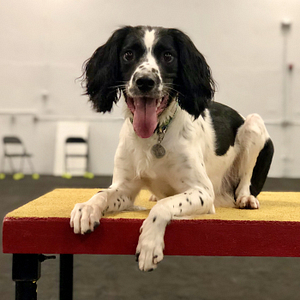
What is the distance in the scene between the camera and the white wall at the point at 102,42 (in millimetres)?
9672

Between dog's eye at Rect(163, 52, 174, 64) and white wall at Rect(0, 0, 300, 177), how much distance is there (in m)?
7.84

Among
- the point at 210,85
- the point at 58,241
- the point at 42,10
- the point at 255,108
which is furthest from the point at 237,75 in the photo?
the point at 58,241

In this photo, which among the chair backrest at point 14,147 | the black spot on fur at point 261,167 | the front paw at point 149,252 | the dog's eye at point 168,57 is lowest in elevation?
the chair backrest at point 14,147

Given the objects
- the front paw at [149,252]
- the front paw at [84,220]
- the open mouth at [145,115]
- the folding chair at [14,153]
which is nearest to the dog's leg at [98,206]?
the front paw at [84,220]

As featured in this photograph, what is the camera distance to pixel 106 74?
6.30ft

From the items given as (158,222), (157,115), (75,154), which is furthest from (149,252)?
(75,154)

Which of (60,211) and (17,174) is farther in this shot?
(17,174)

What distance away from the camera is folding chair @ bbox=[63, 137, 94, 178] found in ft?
32.0

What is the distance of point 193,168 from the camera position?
1925mm

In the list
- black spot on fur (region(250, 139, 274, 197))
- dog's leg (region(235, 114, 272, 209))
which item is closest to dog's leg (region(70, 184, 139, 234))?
dog's leg (region(235, 114, 272, 209))

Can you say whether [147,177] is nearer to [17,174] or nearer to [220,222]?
[220,222]

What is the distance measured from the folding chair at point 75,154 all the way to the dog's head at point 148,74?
7.86m

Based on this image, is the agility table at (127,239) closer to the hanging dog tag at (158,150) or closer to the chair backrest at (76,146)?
the hanging dog tag at (158,150)

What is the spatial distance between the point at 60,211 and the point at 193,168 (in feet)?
2.11
